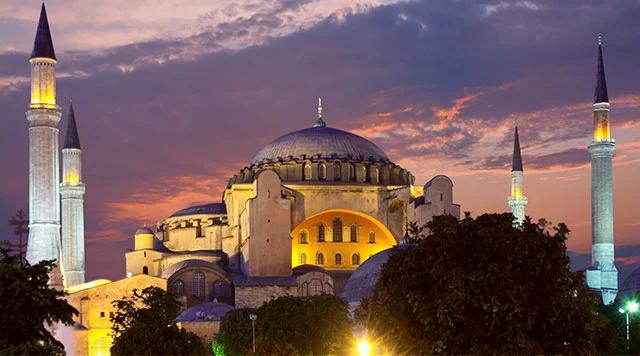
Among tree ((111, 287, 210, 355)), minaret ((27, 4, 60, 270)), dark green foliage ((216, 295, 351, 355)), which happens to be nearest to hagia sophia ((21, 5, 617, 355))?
minaret ((27, 4, 60, 270))

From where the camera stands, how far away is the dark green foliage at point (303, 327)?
151 ft

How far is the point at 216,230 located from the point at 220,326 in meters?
17.1

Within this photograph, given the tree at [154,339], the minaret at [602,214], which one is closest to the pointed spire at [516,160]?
the minaret at [602,214]

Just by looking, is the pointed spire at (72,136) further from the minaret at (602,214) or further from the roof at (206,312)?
the minaret at (602,214)

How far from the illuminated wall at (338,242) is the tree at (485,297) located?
3921cm

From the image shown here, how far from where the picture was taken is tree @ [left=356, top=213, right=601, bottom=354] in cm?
2669

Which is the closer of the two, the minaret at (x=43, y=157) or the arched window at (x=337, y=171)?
the minaret at (x=43, y=157)

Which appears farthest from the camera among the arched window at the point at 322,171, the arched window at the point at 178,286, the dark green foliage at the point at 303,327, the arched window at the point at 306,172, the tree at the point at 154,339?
the arched window at the point at 306,172

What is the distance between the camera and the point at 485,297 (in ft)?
88.4

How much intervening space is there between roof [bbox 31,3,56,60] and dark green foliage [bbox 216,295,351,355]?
1654cm

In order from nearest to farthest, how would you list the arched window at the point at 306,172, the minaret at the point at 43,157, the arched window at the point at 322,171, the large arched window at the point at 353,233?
1. the minaret at the point at 43,157
2. the large arched window at the point at 353,233
3. the arched window at the point at 322,171
4. the arched window at the point at 306,172

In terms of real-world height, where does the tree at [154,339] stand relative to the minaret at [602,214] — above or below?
below

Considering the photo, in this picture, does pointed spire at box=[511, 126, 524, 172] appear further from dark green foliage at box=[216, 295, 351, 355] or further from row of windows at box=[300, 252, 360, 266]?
dark green foliage at box=[216, 295, 351, 355]

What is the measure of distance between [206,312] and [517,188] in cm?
2432
